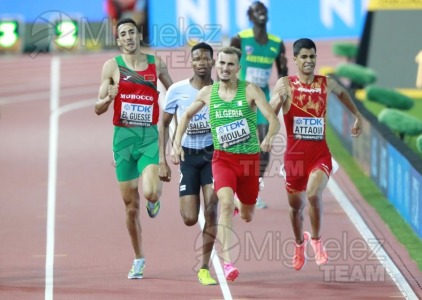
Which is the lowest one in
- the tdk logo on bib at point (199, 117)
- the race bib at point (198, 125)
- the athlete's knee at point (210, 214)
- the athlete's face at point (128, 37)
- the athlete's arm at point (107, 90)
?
the athlete's knee at point (210, 214)

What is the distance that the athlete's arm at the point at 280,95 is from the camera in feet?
42.4

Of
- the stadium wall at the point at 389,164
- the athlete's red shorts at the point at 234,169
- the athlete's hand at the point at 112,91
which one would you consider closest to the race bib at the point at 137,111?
the athlete's hand at the point at 112,91

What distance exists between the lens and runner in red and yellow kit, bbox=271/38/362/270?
13.0 m

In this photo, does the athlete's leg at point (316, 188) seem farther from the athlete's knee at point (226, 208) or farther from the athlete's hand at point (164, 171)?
the athlete's hand at point (164, 171)

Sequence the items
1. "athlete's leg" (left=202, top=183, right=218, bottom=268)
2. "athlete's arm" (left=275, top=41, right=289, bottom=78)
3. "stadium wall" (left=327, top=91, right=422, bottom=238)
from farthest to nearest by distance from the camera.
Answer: "athlete's arm" (left=275, top=41, right=289, bottom=78)
"stadium wall" (left=327, top=91, right=422, bottom=238)
"athlete's leg" (left=202, top=183, right=218, bottom=268)

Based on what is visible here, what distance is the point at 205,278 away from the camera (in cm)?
1308

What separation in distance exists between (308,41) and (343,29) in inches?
724

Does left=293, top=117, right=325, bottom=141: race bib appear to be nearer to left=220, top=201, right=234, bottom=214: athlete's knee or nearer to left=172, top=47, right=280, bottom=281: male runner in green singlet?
left=172, top=47, right=280, bottom=281: male runner in green singlet

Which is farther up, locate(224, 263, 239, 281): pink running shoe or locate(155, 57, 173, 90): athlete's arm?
locate(155, 57, 173, 90): athlete's arm

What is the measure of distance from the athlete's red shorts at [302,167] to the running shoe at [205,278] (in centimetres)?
115

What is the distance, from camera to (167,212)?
17.3 m

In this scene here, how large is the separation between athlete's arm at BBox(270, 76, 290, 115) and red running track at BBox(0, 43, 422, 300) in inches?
68.4

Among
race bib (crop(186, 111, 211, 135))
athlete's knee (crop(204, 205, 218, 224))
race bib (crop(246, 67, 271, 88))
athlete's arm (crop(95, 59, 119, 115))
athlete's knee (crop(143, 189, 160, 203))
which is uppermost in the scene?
athlete's arm (crop(95, 59, 119, 115))

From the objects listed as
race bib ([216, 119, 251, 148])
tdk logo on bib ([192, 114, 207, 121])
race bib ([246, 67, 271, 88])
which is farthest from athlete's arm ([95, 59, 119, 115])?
race bib ([246, 67, 271, 88])
